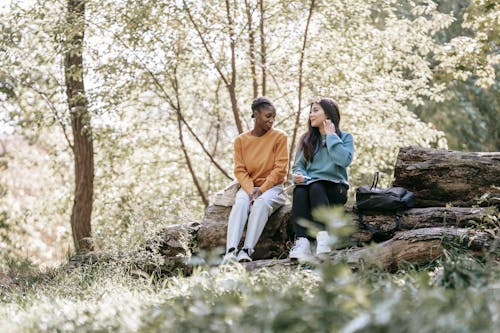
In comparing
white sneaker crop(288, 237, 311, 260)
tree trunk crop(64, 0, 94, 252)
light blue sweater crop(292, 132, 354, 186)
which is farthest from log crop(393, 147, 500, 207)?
tree trunk crop(64, 0, 94, 252)

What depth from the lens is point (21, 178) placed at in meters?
12.5

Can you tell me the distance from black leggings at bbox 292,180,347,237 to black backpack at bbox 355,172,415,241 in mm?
172

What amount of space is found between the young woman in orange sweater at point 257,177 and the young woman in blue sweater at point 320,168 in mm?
246

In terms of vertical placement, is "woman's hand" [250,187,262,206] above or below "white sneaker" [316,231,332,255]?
above

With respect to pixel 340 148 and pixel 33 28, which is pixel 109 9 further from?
pixel 340 148

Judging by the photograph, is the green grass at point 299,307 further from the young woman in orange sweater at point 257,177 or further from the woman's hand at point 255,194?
the woman's hand at point 255,194

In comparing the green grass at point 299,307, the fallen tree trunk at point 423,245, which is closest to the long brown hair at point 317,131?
the fallen tree trunk at point 423,245

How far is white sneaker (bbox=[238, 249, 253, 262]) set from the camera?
5812 mm

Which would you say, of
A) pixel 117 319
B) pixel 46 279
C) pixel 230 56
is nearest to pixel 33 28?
pixel 230 56

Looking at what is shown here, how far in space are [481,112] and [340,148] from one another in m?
9.00

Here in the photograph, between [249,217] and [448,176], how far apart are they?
1693mm

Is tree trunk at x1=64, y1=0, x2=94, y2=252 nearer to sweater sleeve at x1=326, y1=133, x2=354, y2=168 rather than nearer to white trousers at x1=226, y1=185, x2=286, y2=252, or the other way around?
white trousers at x1=226, y1=185, x2=286, y2=252

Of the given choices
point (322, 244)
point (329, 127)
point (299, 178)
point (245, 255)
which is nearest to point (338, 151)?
point (329, 127)

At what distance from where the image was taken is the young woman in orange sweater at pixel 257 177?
600 centimetres
